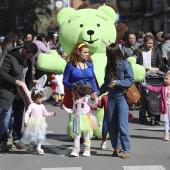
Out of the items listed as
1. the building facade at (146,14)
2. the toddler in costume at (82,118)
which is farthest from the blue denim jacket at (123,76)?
the building facade at (146,14)

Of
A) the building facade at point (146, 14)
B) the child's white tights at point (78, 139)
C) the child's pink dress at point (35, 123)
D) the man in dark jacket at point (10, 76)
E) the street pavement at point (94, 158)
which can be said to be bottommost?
the street pavement at point (94, 158)

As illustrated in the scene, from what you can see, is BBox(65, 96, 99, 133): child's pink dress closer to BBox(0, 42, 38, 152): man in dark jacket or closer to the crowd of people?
the crowd of people

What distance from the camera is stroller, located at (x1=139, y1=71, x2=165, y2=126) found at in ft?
45.3

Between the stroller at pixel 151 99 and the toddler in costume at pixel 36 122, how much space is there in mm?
4108

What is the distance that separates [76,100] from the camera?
32.8 feet

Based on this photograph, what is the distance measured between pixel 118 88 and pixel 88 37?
2.03 metres

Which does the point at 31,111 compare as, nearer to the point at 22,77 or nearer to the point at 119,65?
the point at 22,77

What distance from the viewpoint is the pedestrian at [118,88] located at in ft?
31.4

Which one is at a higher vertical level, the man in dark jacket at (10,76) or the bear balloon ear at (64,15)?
the bear balloon ear at (64,15)

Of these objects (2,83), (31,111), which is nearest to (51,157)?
(31,111)

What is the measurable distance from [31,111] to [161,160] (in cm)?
217

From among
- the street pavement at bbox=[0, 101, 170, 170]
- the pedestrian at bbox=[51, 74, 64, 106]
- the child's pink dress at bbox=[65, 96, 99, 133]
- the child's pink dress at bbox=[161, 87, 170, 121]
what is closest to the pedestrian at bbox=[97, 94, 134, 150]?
the street pavement at bbox=[0, 101, 170, 170]

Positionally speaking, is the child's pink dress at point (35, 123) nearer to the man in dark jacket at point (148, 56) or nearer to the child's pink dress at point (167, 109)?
the child's pink dress at point (167, 109)

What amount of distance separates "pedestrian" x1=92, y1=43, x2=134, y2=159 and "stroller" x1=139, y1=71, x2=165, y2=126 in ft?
13.3
